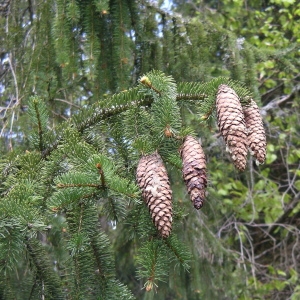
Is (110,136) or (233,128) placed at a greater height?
(110,136)

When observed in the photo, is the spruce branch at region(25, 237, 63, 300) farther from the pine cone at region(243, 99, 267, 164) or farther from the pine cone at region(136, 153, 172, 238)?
the pine cone at region(243, 99, 267, 164)

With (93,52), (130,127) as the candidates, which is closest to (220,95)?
(130,127)

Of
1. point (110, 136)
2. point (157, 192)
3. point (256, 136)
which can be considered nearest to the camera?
point (157, 192)

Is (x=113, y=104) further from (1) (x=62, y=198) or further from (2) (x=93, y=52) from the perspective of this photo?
(2) (x=93, y=52)

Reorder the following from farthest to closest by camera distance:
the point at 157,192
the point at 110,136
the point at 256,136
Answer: the point at 110,136
the point at 256,136
the point at 157,192

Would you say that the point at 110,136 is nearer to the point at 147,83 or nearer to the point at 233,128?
the point at 147,83

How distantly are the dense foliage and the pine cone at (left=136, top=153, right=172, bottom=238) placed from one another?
4 cm

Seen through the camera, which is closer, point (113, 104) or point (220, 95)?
point (220, 95)

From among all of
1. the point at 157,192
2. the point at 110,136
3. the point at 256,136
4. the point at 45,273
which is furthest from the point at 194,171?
the point at 45,273

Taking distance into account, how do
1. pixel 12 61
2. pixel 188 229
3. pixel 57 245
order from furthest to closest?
pixel 188 229, pixel 12 61, pixel 57 245

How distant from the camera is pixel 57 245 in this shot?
1988 millimetres

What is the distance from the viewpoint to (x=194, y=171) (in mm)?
1043

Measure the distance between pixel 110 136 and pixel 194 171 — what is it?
0.40 m

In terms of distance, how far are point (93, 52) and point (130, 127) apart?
33.6 inches
